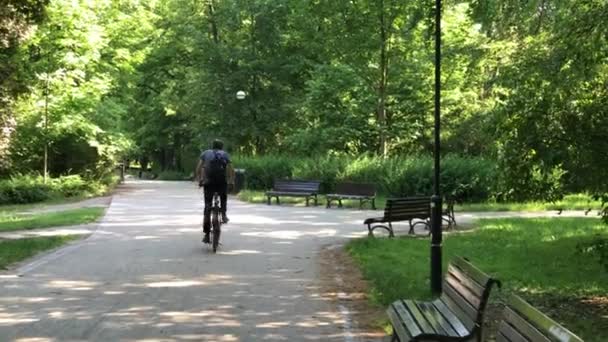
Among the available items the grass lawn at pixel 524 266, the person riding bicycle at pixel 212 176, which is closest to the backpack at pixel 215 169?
the person riding bicycle at pixel 212 176

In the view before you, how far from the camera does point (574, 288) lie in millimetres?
8945

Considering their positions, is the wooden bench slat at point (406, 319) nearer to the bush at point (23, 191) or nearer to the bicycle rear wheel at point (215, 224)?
the bicycle rear wheel at point (215, 224)

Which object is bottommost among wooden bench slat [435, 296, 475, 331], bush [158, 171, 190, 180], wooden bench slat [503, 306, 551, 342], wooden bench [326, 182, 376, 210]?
wooden bench slat [435, 296, 475, 331]

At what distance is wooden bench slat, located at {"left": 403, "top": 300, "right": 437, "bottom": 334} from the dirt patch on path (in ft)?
2.06

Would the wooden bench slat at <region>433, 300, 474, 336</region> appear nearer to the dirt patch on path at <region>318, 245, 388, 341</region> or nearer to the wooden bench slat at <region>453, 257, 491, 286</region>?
the wooden bench slat at <region>453, 257, 491, 286</region>

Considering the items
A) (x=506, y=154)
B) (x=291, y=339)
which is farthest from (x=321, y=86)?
(x=291, y=339)

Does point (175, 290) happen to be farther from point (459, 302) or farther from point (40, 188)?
point (40, 188)

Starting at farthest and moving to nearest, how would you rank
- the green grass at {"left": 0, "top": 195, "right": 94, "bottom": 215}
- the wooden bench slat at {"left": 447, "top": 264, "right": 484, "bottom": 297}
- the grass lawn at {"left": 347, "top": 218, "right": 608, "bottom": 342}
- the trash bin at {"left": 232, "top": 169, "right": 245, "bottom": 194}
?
the trash bin at {"left": 232, "top": 169, "right": 245, "bottom": 194}, the green grass at {"left": 0, "top": 195, "right": 94, "bottom": 215}, the grass lawn at {"left": 347, "top": 218, "right": 608, "bottom": 342}, the wooden bench slat at {"left": 447, "top": 264, "right": 484, "bottom": 297}

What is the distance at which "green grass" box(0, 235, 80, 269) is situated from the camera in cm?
1149

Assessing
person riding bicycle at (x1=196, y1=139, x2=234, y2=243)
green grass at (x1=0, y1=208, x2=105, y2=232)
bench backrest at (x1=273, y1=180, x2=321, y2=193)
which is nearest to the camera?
person riding bicycle at (x1=196, y1=139, x2=234, y2=243)

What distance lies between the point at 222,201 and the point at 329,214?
8169mm

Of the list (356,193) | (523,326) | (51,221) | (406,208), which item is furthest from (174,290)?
(356,193)

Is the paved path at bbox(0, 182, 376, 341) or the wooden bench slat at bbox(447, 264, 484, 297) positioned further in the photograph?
the paved path at bbox(0, 182, 376, 341)

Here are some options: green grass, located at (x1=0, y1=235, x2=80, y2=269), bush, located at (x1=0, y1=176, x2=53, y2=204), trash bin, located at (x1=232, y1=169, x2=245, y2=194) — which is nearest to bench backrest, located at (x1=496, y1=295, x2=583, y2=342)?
green grass, located at (x1=0, y1=235, x2=80, y2=269)
